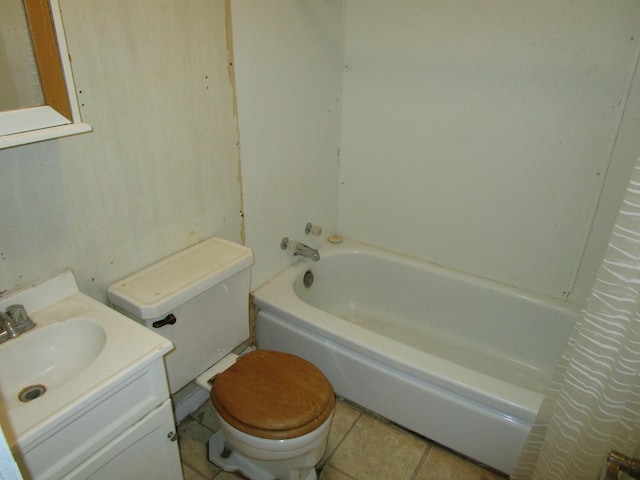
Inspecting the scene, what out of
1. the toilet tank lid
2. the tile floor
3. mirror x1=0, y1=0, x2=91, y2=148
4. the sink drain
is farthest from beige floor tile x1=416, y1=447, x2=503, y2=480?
mirror x1=0, y1=0, x2=91, y2=148

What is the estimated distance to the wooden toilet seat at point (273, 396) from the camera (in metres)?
1.25

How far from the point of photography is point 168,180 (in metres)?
1.38

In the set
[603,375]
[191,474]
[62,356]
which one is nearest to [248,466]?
[191,474]

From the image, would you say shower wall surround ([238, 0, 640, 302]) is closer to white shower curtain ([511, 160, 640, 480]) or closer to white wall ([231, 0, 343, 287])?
white wall ([231, 0, 343, 287])

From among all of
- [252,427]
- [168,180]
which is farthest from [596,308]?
[168,180]

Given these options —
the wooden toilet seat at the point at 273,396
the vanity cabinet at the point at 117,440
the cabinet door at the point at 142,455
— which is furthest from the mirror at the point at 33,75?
the wooden toilet seat at the point at 273,396

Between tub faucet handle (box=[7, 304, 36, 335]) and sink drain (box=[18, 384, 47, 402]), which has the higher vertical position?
tub faucet handle (box=[7, 304, 36, 335])

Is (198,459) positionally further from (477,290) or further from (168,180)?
(477,290)

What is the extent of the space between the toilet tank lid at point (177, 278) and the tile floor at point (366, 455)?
73cm

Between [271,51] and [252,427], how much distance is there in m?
1.29

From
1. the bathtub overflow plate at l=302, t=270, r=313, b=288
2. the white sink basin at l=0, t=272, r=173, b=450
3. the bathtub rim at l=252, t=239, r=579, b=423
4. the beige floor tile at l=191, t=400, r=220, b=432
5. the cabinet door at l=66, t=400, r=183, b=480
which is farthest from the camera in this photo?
the bathtub overflow plate at l=302, t=270, r=313, b=288

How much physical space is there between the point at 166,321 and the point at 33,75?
0.70m

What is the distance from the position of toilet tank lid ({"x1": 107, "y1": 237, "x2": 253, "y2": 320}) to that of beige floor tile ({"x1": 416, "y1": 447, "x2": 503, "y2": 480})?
39.2 inches

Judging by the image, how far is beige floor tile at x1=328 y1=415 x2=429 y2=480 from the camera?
5.18 ft
